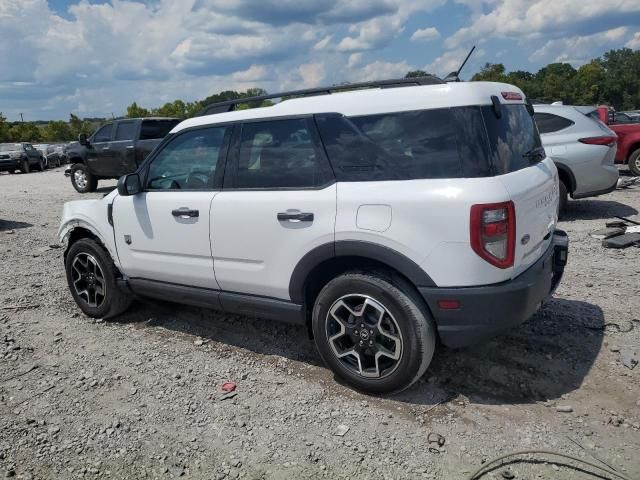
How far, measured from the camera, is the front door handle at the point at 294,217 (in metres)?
3.41

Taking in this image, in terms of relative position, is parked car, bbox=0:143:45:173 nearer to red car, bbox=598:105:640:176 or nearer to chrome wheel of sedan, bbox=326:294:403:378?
red car, bbox=598:105:640:176

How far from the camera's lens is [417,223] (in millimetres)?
3021

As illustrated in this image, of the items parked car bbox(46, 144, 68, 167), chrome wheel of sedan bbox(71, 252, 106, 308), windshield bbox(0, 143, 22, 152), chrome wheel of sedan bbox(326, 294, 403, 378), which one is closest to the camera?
chrome wheel of sedan bbox(326, 294, 403, 378)

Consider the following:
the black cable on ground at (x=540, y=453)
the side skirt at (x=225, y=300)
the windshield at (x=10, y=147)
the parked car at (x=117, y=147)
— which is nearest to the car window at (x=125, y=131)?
the parked car at (x=117, y=147)

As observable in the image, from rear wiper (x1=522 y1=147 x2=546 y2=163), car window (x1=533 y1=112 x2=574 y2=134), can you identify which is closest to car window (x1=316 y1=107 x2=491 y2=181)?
rear wiper (x1=522 y1=147 x2=546 y2=163)

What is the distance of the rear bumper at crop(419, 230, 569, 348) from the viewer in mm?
3000

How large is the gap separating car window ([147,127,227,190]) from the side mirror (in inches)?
4.1

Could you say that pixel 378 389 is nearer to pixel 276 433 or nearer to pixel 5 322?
pixel 276 433

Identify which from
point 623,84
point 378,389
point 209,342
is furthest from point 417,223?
point 623,84

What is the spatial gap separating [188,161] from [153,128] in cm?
1072

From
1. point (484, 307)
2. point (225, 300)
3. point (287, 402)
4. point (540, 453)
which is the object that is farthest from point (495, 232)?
point (225, 300)

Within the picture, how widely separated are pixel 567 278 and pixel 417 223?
3.15 metres

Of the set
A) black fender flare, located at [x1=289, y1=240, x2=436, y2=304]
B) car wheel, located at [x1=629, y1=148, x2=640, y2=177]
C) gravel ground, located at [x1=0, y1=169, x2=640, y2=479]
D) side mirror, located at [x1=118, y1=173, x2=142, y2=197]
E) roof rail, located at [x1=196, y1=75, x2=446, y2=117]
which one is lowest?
gravel ground, located at [x1=0, y1=169, x2=640, y2=479]

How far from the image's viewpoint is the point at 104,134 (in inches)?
569
